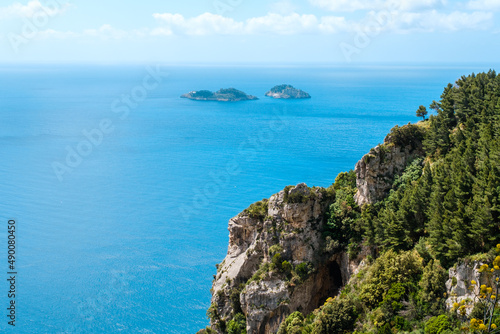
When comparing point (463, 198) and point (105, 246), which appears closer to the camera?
point (463, 198)

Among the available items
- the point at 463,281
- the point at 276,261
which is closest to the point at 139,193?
the point at 276,261

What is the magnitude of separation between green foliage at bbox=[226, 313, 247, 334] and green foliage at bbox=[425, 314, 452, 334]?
1724cm

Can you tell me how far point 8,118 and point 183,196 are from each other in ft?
362

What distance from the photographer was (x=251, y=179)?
322ft

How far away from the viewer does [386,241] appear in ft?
119

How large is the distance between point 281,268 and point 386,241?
973cm

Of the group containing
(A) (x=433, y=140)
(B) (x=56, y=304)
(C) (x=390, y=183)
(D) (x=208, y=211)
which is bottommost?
(B) (x=56, y=304)

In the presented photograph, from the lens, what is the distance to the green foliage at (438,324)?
85.4 feet

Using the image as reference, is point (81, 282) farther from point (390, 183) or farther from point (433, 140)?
point (433, 140)

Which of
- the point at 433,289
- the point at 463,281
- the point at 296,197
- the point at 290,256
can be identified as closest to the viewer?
the point at 463,281

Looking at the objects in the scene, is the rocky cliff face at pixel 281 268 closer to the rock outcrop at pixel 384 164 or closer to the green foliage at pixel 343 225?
the green foliage at pixel 343 225

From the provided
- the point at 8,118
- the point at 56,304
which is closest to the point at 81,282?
the point at 56,304

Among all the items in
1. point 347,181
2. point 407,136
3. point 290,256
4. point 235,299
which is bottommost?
point 235,299

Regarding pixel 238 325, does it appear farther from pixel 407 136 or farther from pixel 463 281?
pixel 407 136
